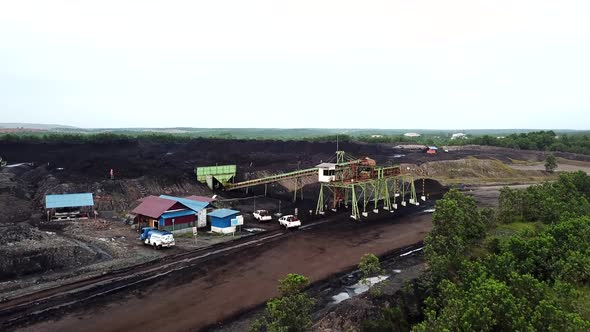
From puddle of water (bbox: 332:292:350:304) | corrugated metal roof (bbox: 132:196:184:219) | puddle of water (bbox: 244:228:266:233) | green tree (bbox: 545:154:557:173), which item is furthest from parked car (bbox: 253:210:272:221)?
green tree (bbox: 545:154:557:173)

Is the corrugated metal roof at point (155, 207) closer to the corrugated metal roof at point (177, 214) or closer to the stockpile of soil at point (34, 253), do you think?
the corrugated metal roof at point (177, 214)

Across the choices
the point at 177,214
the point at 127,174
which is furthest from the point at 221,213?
the point at 127,174

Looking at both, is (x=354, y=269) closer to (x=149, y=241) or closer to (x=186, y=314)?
(x=186, y=314)

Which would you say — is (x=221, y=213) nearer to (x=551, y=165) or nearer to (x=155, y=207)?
(x=155, y=207)

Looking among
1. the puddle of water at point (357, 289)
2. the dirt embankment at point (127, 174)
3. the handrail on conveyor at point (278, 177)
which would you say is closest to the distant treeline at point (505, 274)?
the puddle of water at point (357, 289)

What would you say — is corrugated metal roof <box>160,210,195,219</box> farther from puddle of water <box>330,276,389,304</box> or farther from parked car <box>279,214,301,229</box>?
puddle of water <box>330,276,389,304</box>

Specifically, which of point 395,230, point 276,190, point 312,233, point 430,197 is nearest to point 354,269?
point 312,233
